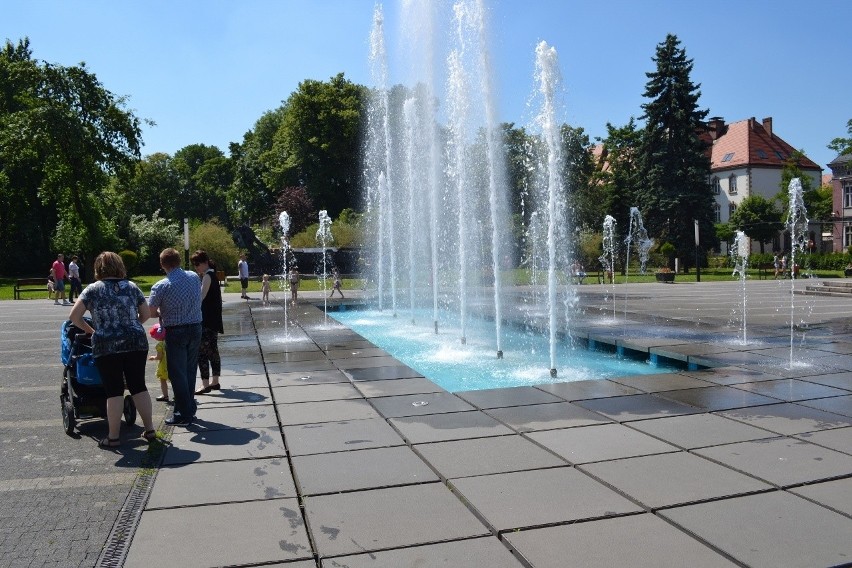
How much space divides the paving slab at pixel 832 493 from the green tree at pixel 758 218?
5905cm

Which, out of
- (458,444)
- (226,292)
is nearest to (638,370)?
(458,444)

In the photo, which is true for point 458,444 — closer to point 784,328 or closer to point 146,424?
point 146,424

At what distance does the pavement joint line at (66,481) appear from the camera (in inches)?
195

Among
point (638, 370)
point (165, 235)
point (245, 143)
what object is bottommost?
point (638, 370)

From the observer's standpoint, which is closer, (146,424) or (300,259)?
(146,424)

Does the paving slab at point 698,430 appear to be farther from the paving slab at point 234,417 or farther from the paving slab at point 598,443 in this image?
the paving slab at point 234,417

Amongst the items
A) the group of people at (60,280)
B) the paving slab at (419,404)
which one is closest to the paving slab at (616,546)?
the paving slab at (419,404)

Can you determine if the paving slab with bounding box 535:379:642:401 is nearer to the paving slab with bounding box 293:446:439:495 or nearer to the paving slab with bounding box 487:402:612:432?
the paving slab with bounding box 487:402:612:432

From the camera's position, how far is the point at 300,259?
36750 mm

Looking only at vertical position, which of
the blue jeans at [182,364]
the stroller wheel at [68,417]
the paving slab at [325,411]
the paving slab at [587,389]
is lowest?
the paving slab at [325,411]

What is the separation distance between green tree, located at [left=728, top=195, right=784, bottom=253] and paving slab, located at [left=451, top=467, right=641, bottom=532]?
59.7m

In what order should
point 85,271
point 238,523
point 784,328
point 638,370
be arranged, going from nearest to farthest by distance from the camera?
point 238,523, point 638,370, point 784,328, point 85,271

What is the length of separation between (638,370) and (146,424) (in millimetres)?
6539

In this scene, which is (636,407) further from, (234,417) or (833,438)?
(234,417)
